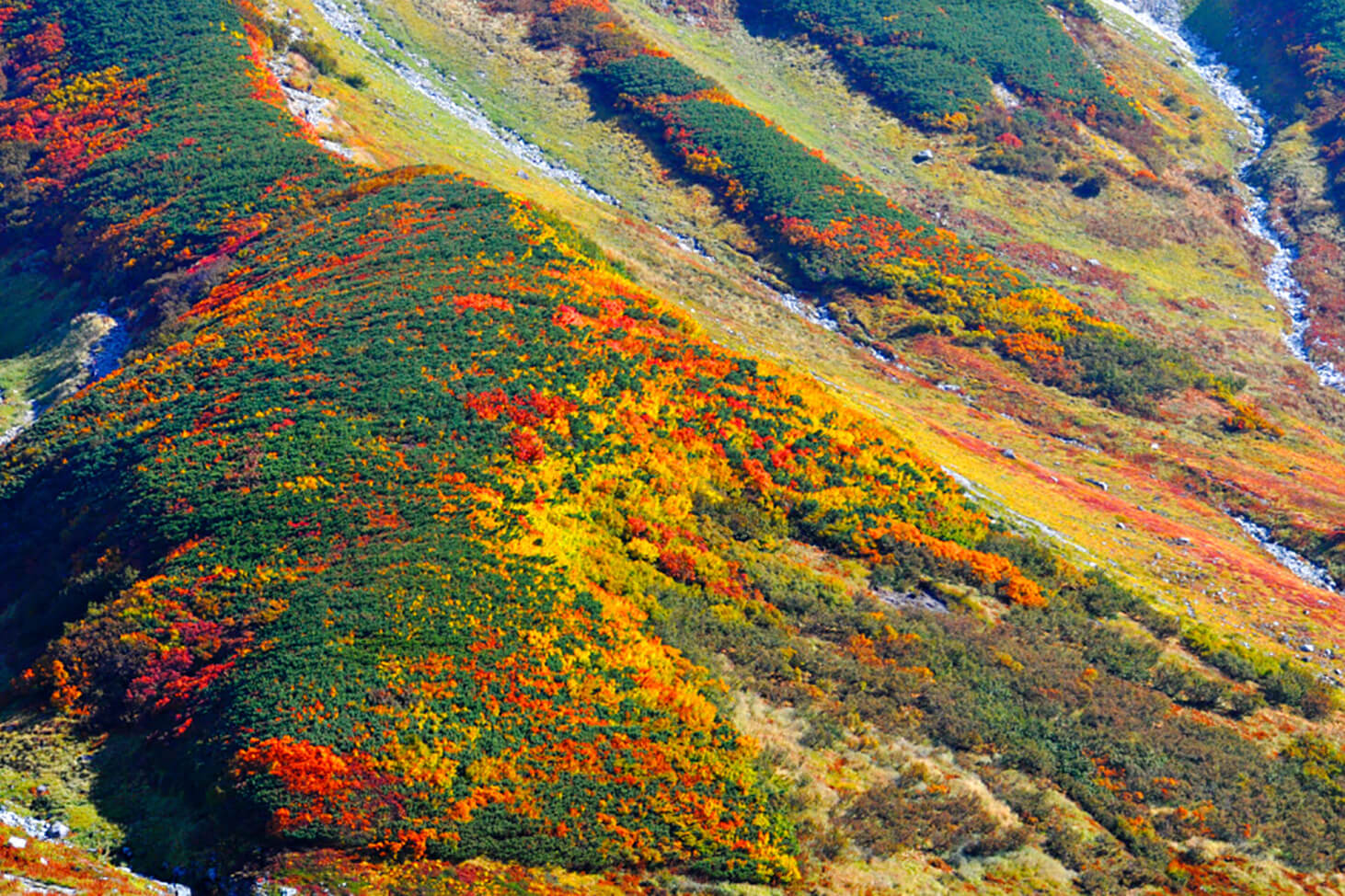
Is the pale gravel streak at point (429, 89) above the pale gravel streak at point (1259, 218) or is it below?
below

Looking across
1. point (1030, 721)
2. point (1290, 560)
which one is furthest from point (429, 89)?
point (1030, 721)

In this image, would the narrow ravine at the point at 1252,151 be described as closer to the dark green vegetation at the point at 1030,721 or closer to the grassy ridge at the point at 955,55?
the grassy ridge at the point at 955,55

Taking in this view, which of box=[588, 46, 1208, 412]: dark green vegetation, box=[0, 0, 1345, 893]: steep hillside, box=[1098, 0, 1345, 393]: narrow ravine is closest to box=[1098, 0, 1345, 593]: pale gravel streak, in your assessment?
box=[1098, 0, 1345, 393]: narrow ravine

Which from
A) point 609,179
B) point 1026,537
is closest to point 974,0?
point 609,179

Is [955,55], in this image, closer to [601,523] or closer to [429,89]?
[429,89]

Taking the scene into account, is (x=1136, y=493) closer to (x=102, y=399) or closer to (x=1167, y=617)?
(x=1167, y=617)

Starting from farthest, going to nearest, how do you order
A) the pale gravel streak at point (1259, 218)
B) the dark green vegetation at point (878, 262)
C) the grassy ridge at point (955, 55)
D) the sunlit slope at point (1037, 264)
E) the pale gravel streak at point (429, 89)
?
the grassy ridge at point (955, 55) → the pale gravel streak at point (429, 89) → the dark green vegetation at point (878, 262) → the sunlit slope at point (1037, 264) → the pale gravel streak at point (1259, 218)

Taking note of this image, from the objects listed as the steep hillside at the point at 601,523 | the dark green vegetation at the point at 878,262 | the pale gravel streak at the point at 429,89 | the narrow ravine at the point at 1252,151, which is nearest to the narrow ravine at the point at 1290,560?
the steep hillside at the point at 601,523
